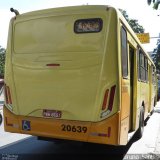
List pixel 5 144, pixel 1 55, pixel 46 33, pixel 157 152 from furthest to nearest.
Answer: pixel 1 55 < pixel 5 144 < pixel 157 152 < pixel 46 33

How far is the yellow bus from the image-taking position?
696cm

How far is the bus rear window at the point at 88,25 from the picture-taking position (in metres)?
7.18

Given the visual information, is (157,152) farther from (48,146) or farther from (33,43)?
(33,43)

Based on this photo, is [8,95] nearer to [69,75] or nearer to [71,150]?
[69,75]

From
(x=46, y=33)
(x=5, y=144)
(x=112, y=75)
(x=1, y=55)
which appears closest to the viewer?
(x=112, y=75)

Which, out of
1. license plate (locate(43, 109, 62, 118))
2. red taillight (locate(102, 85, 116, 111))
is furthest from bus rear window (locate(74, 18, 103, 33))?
license plate (locate(43, 109, 62, 118))

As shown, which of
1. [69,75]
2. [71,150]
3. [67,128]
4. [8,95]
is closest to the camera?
[67,128]

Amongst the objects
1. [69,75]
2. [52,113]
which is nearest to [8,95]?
[52,113]

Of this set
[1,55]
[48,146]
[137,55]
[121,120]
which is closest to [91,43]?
[121,120]

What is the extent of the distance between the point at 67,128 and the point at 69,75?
3.30 feet

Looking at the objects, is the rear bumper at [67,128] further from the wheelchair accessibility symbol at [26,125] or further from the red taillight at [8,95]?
the red taillight at [8,95]

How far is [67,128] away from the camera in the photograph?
23.6ft

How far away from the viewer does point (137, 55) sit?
378 inches

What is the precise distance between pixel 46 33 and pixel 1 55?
99.6 m
